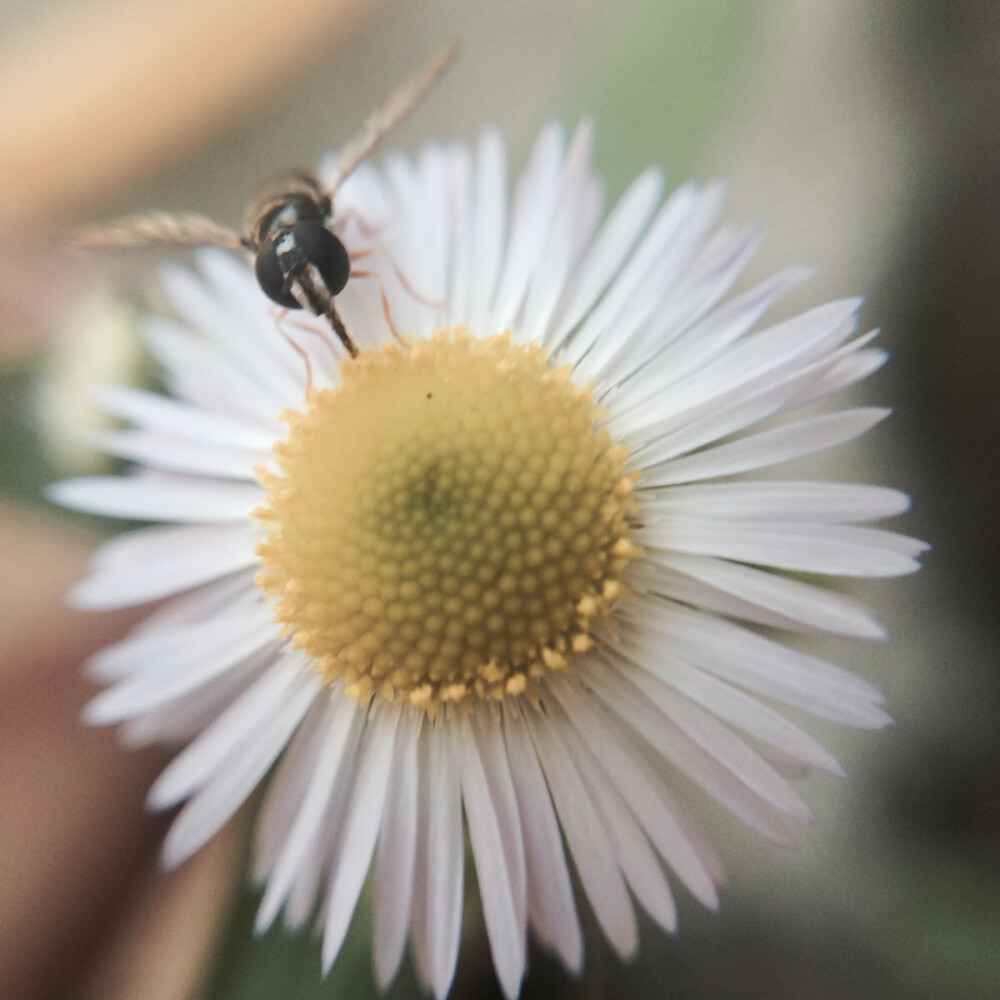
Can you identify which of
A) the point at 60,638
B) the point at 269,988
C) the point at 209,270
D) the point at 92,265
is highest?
the point at 92,265

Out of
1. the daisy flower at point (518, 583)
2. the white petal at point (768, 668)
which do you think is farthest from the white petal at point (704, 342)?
the white petal at point (768, 668)

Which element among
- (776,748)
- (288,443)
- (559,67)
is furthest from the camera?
(559,67)

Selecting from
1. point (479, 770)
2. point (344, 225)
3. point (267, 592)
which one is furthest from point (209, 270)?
point (479, 770)

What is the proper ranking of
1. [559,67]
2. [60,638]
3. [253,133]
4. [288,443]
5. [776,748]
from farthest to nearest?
[253,133] < [559,67] < [60,638] < [288,443] < [776,748]

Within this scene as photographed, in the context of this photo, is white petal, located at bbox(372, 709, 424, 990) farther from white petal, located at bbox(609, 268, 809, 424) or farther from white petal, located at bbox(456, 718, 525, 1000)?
white petal, located at bbox(609, 268, 809, 424)

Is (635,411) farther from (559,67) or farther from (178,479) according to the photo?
(559,67)

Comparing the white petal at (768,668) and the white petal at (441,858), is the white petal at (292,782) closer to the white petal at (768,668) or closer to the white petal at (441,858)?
the white petal at (441,858)

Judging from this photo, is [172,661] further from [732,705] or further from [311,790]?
[732,705]

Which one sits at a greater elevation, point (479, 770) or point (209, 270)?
point (209, 270)
